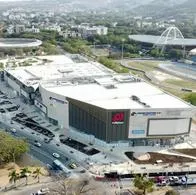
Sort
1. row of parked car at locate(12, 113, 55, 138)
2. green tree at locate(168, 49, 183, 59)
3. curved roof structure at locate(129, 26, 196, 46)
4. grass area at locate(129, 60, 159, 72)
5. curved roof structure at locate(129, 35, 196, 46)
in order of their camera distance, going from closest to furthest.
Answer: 1. row of parked car at locate(12, 113, 55, 138)
2. grass area at locate(129, 60, 159, 72)
3. green tree at locate(168, 49, 183, 59)
4. curved roof structure at locate(129, 35, 196, 46)
5. curved roof structure at locate(129, 26, 196, 46)

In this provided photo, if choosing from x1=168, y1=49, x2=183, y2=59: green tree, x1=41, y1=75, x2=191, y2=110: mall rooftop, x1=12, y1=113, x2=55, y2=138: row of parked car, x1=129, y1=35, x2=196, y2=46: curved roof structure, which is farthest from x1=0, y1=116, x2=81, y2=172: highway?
x1=129, y1=35, x2=196, y2=46: curved roof structure

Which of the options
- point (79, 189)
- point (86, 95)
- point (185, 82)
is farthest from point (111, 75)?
point (79, 189)

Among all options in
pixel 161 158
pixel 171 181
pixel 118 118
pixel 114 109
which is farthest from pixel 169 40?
pixel 171 181

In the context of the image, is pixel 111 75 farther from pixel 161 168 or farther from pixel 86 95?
pixel 161 168

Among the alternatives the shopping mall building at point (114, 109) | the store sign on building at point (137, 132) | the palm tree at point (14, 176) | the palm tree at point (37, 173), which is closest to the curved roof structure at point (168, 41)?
the shopping mall building at point (114, 109)

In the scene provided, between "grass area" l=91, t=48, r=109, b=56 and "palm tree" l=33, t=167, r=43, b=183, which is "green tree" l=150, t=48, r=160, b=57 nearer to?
"grass area" l=91, t=48, r=109, b=56
